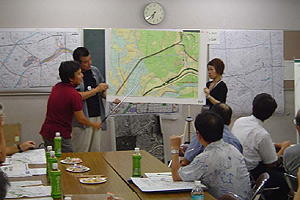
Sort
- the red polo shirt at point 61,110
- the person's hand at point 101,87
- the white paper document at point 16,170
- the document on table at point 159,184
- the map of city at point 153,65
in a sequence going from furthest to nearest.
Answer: the map of city at point 153,65, the person's hand at point 101,87, the red polo shirt at point 61,110, the white paper document at point 16,170, the document on table at point 159,184

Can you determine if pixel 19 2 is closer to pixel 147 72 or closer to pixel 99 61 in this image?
pixel 99 61

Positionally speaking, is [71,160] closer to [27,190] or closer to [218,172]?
[27,190]

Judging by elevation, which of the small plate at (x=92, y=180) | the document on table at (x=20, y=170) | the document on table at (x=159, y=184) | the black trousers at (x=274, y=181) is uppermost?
the document on table at (x=20, y=170)

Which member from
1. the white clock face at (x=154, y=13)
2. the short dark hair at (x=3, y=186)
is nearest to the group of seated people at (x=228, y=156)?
the short dark hair at (x=3, y=186)

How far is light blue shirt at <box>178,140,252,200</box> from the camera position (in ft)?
8.88

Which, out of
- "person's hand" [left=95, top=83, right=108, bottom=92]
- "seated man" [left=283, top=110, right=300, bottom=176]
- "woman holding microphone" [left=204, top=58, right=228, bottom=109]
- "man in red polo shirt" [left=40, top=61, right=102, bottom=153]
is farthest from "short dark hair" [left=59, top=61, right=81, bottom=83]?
"seated man" [left=283, top=110, right=300, bottom=176]

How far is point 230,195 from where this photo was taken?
234 centimetres

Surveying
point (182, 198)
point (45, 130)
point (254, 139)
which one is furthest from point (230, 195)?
point (45, 130)

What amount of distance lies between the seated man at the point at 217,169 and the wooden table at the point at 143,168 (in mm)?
158

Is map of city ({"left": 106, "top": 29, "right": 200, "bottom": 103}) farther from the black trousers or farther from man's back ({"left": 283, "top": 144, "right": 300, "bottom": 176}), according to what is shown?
man's back ({"left": 283, "top": 144, "right": 300, "bottom": 176})

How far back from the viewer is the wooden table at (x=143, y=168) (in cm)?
253

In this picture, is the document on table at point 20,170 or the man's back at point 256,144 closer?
the document on table at point 20,170

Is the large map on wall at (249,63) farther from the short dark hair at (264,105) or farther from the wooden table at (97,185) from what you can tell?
the wooden table at (97,185)

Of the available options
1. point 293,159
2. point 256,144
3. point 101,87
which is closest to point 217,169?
point 293,159
